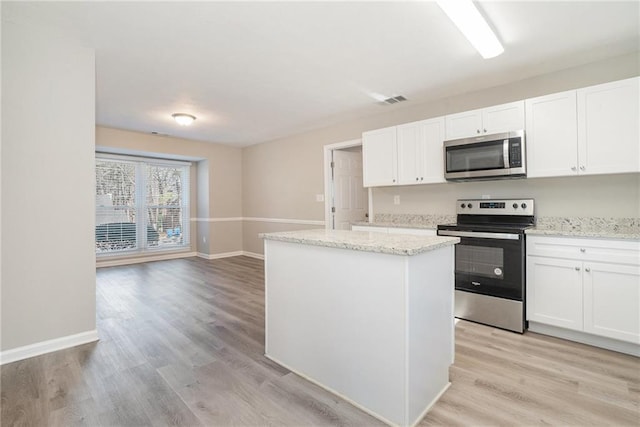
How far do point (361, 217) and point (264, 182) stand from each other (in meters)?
2.26

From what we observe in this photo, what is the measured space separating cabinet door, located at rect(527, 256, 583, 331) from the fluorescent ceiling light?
183 cm

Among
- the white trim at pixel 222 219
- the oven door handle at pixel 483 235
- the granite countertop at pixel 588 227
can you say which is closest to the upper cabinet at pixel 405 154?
the oven door handle at pixel 483 235

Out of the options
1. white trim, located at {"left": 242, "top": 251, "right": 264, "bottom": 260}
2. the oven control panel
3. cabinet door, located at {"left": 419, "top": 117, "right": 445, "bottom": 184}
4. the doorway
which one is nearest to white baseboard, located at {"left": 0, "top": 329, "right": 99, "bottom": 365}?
the doorway

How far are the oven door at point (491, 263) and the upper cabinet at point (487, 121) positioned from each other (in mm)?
1049

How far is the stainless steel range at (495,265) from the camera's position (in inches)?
108

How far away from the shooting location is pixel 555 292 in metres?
2.62

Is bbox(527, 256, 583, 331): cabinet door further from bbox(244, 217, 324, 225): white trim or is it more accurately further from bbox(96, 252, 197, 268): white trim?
bbox(96, 252, 197, 268): white trim

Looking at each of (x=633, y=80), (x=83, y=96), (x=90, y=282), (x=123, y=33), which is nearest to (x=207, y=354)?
(x=90, y=282)

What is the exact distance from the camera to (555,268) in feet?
8.60

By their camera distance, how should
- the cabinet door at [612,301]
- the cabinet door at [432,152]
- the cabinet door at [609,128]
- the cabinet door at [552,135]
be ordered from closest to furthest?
the cabinet door at [612,301] < the cabinet door at [609,128] < the cabinet door at [552,135] < the cabinet door at [432,152]

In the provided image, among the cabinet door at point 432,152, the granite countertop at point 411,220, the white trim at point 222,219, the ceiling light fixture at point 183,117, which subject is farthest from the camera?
the white trim at point 222,219

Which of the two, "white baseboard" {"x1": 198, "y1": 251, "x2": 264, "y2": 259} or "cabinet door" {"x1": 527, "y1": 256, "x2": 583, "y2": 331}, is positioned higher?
"cabinet door" {"x1": 527, "y1": 256, "x2": 583, "y2": 331}

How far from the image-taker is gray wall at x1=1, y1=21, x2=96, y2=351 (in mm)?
2254

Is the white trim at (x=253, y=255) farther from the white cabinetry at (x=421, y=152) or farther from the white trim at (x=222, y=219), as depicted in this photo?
the white cabinetry at (x=421, y=152)
